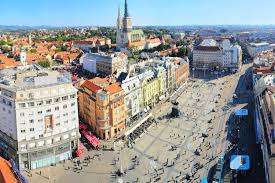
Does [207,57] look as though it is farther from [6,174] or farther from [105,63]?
[6,174]

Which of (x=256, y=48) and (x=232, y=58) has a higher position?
(x=256, y=48)

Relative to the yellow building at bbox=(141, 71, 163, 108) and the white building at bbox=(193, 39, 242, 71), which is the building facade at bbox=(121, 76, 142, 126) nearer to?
the yellow building at bbox=(141, 71, 163, 108)

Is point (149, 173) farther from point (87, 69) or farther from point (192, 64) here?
point (192, 64)

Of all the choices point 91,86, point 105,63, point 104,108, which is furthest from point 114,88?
point 105,63

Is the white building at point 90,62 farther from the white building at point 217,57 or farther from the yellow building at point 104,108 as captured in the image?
the yellow building at point 104,108

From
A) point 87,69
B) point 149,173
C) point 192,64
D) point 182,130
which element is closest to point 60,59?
point 87,69

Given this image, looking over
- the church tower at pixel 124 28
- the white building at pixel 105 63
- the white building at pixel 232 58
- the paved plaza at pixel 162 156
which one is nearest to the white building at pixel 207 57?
A: the white building at pixel 232 58
